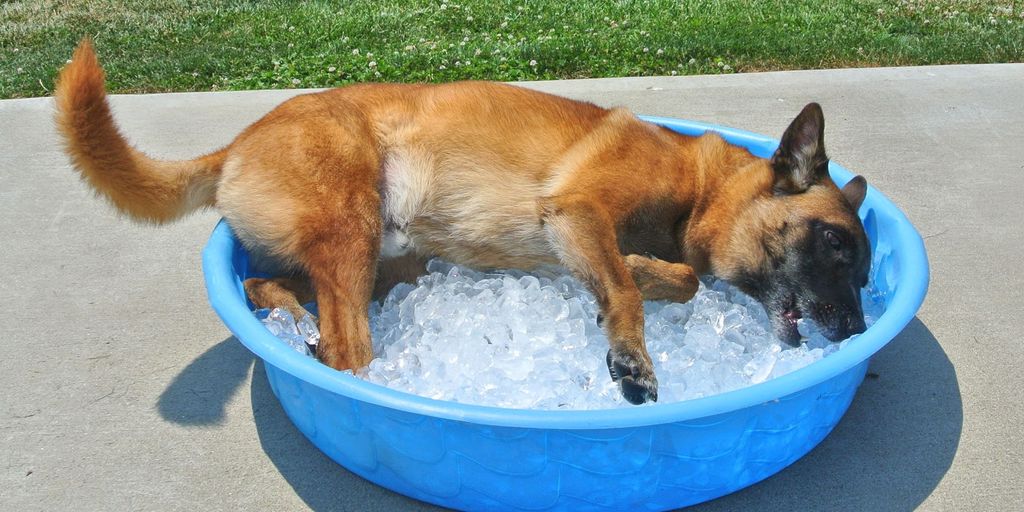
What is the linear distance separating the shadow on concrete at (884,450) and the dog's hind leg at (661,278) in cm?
77

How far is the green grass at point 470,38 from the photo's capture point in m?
6.91

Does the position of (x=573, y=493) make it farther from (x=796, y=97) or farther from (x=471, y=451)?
(x=796, y=97)

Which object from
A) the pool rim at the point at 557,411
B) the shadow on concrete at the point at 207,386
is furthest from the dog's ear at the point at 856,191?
the shadow on concrete at the point at 207,386

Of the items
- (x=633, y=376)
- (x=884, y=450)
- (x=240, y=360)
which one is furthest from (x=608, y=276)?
(x=240, y=360)

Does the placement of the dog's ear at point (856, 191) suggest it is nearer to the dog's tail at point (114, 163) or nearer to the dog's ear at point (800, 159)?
the dog's ear at point (800, 159)

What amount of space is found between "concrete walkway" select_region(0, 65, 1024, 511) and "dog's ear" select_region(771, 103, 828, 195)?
0.81m

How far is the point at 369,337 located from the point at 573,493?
100 cm

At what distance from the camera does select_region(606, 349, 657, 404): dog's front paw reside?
9.91 feet

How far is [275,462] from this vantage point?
3146 mm

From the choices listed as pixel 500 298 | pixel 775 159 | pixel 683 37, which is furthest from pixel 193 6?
pixel 775 159

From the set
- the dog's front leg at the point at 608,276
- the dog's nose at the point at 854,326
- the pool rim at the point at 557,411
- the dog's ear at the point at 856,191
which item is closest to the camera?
the pool rim at the point at 557,411

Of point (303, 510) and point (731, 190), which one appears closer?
point (303, 510)

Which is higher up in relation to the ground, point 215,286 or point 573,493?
point 215,286

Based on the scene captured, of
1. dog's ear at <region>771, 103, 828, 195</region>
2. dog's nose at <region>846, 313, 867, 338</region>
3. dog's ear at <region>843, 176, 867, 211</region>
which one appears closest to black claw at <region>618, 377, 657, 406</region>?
dog's nose at <region>846, 313, 867, 338</region>
